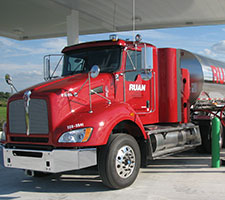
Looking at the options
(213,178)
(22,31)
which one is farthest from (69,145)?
(22,31)

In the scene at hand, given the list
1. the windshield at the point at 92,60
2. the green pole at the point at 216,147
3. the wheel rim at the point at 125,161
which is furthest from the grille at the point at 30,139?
the green pole at the point at 216,147

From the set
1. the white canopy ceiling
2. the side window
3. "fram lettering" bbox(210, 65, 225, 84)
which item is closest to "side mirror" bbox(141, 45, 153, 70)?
the side window

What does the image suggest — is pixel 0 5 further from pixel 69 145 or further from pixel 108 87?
pixel 69 145

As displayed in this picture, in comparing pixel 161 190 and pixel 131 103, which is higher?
pixel 131 103

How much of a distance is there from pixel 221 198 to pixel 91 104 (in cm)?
260

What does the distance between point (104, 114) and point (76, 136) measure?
0.60m

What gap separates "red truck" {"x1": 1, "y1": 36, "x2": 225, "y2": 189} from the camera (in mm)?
5047

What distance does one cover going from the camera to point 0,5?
15.6 m

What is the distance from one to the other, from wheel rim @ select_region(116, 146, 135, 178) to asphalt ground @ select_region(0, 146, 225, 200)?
29 cm

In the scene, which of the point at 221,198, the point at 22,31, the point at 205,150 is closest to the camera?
the point at 221,198

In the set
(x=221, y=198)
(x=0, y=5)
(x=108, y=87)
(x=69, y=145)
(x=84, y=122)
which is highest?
(x=0, y=5)

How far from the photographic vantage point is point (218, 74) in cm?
953

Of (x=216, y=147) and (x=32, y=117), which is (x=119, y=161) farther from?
(x=216, y=147)

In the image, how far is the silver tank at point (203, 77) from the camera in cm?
834
